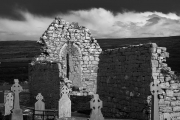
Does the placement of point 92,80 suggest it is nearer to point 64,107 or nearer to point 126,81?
point 126,81

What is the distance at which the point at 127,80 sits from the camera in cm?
1462

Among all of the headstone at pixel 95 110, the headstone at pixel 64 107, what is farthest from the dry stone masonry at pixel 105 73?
the headstone at pixel 95 110

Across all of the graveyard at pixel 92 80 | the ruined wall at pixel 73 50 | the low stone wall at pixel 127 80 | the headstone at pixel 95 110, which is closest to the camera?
the headstone at pixel 95 110

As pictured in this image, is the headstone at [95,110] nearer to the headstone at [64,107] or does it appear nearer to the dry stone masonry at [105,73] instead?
the dry stone masonry at [105,73]

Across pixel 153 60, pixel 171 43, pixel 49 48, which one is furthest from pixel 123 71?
pixel 171 43

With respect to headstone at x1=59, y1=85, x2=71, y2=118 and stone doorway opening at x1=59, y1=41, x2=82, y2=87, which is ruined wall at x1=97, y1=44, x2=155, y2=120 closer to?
stone doorway opening at x1=59, y1=41, x2=82, y2=87

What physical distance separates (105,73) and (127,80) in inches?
114

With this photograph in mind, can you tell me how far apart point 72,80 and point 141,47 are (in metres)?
6.48

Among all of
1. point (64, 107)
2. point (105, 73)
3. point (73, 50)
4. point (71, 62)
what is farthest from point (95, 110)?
point (73, 50)

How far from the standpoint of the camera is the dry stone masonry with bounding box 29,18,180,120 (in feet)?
41.9

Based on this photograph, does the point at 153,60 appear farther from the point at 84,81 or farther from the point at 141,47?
the point at 84,81

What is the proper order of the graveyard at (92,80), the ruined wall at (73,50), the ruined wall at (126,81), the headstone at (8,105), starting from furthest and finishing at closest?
1. the ruined wall at (73,50)
2. the headstone at (8,105)
3. the ruined wall at (126,81)
4. the graveyard at (92,80)

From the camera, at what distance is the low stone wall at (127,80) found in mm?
13055

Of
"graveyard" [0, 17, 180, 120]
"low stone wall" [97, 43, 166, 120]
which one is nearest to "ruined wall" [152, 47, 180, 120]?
"graveyard" [0, 17, 180, 120]
